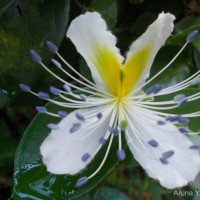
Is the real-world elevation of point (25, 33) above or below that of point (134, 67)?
above

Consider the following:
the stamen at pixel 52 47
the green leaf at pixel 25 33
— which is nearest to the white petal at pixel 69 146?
the stamen at pixel 52 47

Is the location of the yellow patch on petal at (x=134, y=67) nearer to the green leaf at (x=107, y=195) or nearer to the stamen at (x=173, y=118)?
the stamen at (x=173, y=118)

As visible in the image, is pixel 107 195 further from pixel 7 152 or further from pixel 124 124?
pixel 124 124

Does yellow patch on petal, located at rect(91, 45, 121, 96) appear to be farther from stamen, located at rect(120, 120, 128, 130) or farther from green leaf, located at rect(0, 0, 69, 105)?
green leaf, located at rect(0, 0, 69, 105)

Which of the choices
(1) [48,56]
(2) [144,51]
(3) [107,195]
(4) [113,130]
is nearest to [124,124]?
(4) [113,130]

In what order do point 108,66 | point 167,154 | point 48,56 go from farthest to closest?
point 48,56 < point 108,66 < point 167,154

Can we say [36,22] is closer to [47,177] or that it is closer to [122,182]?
[47,177]

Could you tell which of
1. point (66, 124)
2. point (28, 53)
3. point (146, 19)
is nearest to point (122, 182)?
point (146, 19)
